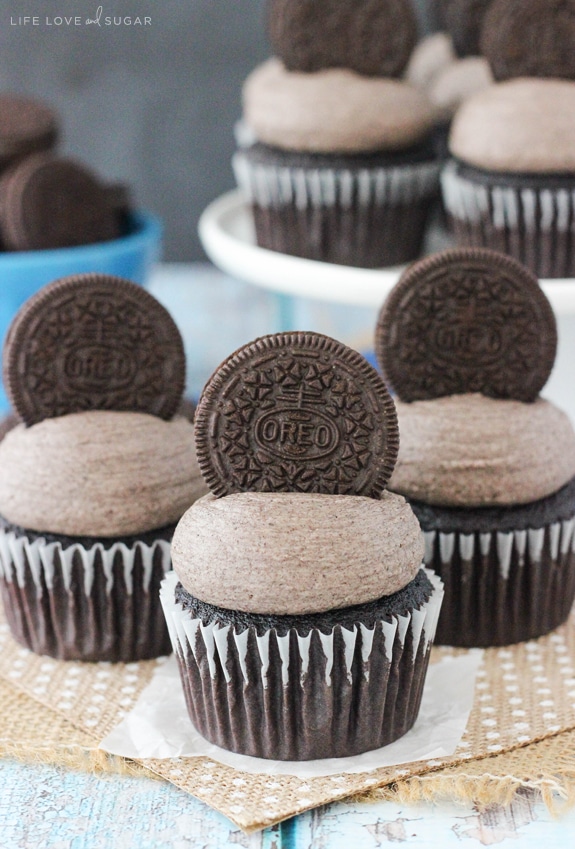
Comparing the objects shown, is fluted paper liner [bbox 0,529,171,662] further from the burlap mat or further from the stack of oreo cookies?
the stack of oreo cookies

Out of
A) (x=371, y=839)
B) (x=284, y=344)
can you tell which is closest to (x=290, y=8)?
(x=284, y=344)

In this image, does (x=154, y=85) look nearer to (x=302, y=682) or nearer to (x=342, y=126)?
(x=342, y=126)

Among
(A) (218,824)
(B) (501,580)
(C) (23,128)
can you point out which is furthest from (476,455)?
(C) (23,128)

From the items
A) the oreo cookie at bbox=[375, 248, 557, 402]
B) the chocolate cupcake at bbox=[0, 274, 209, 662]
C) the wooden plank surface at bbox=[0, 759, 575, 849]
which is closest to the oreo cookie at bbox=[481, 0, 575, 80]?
the oreo cookie at bbox=[375, 248, 557, 402]

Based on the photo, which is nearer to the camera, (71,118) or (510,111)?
(510,111)

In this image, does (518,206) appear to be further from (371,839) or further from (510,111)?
(371,839)

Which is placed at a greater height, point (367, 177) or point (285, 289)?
point (367, 177)

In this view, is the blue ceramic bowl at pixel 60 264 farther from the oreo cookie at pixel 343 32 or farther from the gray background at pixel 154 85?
the gray background at pixel 154 85
